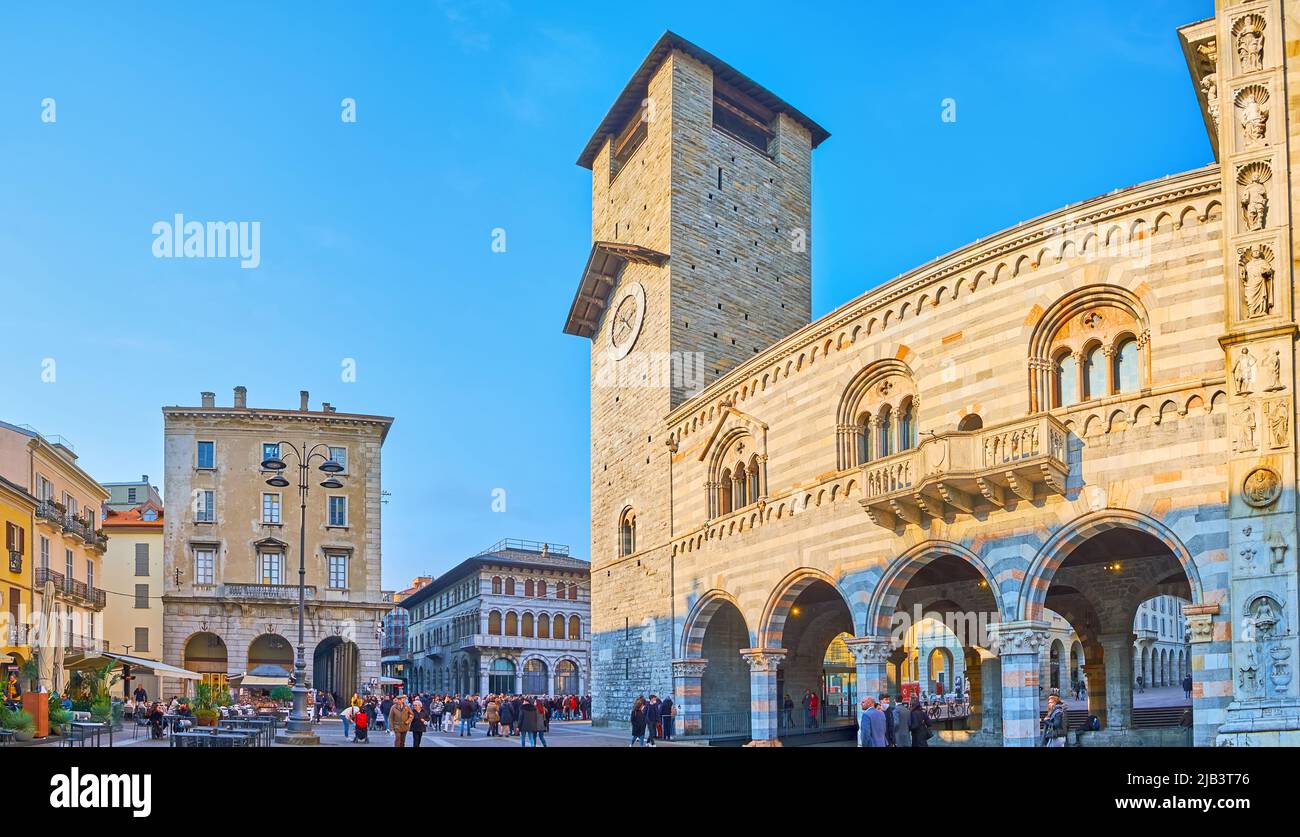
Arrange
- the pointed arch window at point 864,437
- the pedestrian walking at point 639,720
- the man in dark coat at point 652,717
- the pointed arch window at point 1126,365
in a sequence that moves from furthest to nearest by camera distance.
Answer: the man in dark coat at point 652,717 < the pedestrian walking at point 639,720 < the pointed arch window at point 864,437 < the pointed arch window at point 1126,365

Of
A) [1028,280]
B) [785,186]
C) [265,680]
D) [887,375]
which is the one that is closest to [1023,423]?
[1028,280]

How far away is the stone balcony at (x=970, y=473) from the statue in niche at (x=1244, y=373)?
334 centimetres

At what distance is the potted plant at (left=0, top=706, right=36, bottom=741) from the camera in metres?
24.3

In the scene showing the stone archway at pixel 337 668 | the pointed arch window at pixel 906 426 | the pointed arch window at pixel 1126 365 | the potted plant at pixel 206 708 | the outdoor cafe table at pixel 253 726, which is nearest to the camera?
the pointed arch window at pixel 1126 365

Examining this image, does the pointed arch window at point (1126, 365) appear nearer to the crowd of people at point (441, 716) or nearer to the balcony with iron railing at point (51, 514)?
the crowd of people at point (441, 716)

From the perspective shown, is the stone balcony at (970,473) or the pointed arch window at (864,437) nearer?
the stone balcony at (970,473)

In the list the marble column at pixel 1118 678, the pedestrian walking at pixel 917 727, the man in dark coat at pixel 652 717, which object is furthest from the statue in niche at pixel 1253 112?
the man in dark coat at pixel 652 717

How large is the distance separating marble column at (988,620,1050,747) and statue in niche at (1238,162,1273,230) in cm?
782

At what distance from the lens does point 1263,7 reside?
1917 cm

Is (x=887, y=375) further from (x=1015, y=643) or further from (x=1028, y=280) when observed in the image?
(x=1015, y=643)

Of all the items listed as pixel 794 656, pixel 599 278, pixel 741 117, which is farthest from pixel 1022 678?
pixel 741 117

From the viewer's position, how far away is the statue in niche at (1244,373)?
1814 centimetres

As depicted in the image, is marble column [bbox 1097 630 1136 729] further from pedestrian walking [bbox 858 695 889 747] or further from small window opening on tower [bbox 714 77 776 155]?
small window opening on tower [bbox 714 77 776 155]
